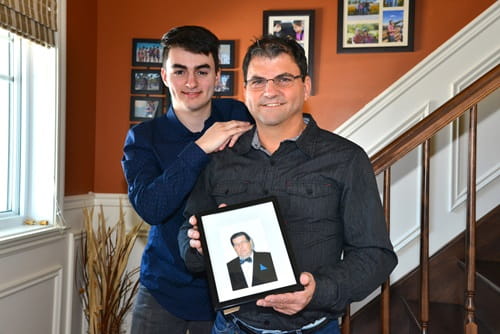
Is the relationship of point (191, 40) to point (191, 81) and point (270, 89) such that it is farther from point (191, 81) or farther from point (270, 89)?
point (270, 89)

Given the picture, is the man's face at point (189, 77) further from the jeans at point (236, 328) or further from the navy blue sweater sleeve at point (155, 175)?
the jeans at point (236, 328)

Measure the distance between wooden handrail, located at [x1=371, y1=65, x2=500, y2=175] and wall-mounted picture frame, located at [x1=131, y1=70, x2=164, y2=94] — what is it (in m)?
1.96

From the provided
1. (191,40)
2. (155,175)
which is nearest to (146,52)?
(191,40)

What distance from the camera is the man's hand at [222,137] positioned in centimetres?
142

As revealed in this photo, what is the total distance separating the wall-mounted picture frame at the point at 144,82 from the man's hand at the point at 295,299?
2.47 meters

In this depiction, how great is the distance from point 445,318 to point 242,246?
5.24 feet

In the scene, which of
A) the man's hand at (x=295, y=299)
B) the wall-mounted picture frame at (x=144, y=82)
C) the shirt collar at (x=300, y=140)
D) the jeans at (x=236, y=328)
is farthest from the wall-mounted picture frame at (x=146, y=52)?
the man's hand at (x=295, y=299)

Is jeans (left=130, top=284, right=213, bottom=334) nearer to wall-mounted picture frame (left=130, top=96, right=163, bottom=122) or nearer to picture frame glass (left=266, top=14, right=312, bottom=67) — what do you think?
wall-mounted picture frame (left=130, top=96, right=163, bottom=122)

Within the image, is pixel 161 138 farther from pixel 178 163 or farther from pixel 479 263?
pixel 479 263

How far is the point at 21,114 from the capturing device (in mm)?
2732

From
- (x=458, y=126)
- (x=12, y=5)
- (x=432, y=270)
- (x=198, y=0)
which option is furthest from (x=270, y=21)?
(x=432, y=270)

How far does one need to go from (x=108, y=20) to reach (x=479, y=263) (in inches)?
107

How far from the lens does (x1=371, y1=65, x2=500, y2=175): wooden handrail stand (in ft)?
5.67

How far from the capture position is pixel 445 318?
2383 millimetres
